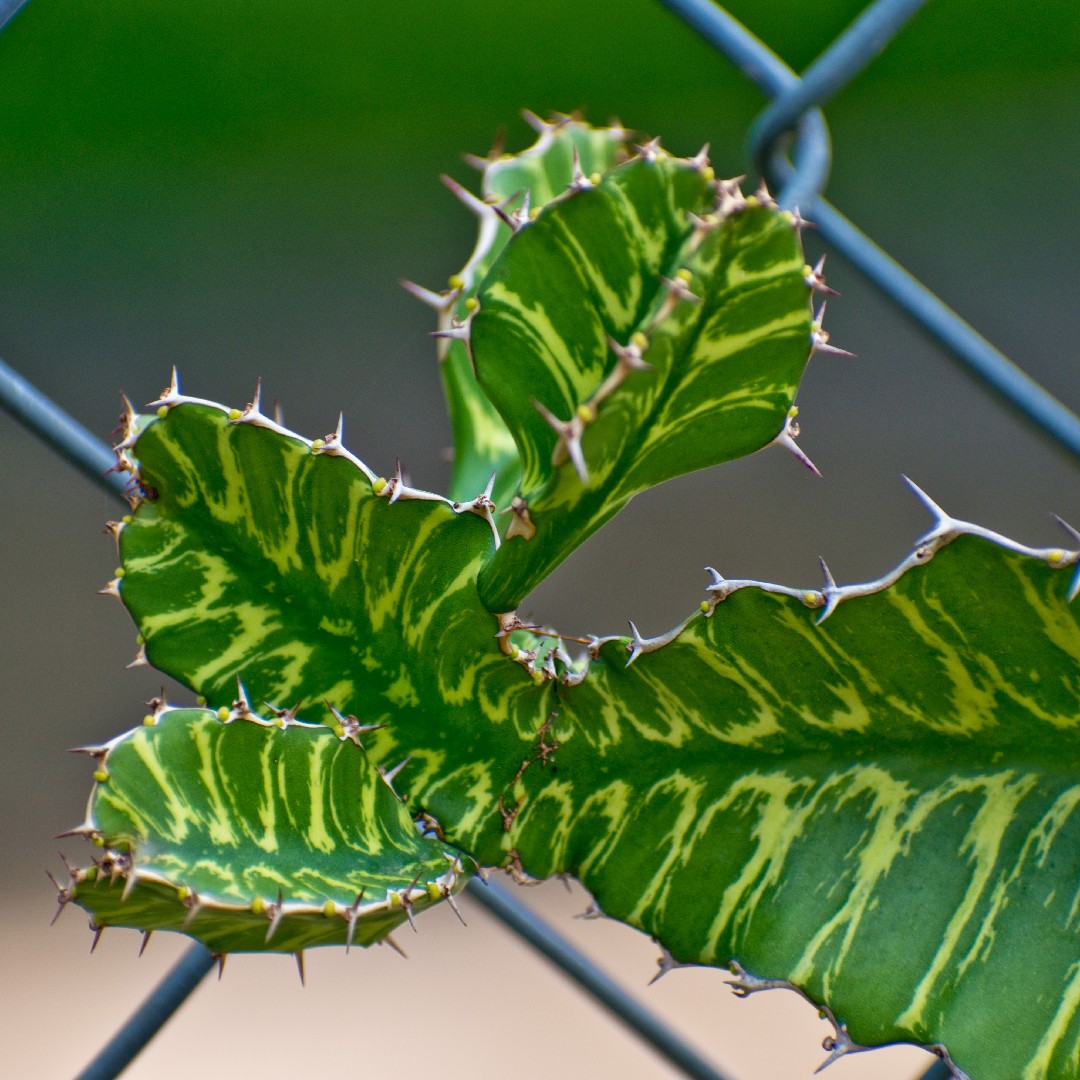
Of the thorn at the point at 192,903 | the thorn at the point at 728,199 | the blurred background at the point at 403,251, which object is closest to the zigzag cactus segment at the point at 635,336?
the thorn at the point at 728,199

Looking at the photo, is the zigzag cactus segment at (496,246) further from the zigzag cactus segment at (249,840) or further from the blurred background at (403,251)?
the blurred background at (403,251)

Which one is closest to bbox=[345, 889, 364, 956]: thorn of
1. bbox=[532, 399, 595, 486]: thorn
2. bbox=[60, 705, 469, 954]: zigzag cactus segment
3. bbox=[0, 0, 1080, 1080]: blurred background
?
bbox=[60, 705, 469, 954]: zigzag cactus segment

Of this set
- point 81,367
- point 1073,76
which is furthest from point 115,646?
point 1073,76

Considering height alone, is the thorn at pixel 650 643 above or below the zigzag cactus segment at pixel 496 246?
below

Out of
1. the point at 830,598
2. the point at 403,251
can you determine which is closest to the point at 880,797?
the point at 830,598

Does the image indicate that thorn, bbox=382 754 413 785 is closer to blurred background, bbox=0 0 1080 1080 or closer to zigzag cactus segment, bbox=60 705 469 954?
zigzag cactus segment, bbox=60 705 469 954

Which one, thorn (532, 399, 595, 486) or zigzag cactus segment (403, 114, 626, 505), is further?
zigzag cactus segment (403, 114, 626, 505)

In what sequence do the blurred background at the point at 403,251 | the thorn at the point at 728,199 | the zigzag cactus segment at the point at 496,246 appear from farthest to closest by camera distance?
the blurred background at the point at 403,251 < the zigzag cactus segment at the point at 496,246 < the thorn at the point at 728,199
